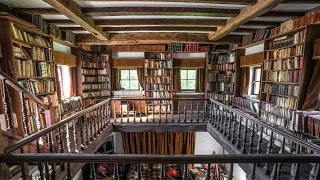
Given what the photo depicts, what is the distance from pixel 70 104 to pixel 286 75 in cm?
489

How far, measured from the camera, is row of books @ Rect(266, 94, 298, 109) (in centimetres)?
299

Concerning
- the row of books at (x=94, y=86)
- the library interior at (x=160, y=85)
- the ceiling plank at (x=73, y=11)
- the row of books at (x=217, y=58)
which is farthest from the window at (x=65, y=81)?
the row of books at (x=217, y=58)

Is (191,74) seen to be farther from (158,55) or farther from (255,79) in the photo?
(255,79)

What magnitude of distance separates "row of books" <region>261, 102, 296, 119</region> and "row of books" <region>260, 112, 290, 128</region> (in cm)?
7

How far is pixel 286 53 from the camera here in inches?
124

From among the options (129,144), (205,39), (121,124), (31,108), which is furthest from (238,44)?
(31,108)

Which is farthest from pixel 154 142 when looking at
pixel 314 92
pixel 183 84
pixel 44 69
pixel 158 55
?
pixel 314 92

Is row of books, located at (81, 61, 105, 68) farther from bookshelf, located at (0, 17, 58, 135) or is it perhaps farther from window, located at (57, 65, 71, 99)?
bookshelf, located at (0, 17, 58, 135)

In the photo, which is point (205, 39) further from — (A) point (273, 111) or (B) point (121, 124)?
(B) point (121, 124)

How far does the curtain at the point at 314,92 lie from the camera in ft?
8.77

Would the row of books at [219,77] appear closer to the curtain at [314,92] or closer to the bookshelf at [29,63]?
the curtain at [314,92]

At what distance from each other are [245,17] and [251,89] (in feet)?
8.03

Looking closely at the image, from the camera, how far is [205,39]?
4.56 meters

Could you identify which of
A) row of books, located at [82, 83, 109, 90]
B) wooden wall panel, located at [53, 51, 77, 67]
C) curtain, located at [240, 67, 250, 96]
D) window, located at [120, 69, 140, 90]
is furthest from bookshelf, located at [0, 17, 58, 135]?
curtain, located at [240, 67, 250, 96]
